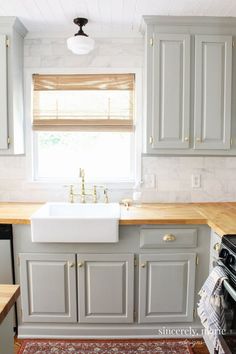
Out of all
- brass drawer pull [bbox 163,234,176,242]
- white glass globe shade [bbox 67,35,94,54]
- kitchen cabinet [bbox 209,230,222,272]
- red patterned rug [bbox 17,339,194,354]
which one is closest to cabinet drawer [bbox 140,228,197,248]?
brass drawer pull [bbox 163,234,176,242]

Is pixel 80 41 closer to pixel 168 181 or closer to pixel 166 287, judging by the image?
pixel 168 181

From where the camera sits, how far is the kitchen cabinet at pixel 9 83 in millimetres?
2309

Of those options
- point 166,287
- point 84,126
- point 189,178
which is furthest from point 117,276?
point 84,126

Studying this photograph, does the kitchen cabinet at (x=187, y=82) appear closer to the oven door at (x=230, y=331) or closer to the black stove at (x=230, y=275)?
the black stove at (x=230, y=275)

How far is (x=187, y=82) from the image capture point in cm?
231

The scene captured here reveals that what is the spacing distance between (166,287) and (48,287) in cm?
83

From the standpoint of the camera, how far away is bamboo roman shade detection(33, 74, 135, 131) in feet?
8.70

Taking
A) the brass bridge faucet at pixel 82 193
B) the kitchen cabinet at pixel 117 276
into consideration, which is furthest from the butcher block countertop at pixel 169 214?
the brass bridge faucet at pixel 82 193

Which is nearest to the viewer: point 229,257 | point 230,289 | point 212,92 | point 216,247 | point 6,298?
point 6,298

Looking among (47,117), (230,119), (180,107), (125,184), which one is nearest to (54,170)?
(47,117)

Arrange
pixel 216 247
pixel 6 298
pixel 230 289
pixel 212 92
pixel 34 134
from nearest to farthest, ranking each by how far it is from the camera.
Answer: pixel 6 298
pixel 230 289
pixel 216 247
pixel 212 92
pixel 34 134

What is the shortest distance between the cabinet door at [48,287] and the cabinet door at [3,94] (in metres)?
0.91

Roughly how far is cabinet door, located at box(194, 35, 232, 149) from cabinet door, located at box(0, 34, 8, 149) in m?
1.45

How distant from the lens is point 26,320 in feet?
7.23
